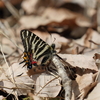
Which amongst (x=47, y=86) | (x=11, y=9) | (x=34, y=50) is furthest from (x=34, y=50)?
(x=11, y=9)

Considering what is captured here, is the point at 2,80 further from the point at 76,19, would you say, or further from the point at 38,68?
the point at 76,19

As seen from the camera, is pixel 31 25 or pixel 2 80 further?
pixel 31 25

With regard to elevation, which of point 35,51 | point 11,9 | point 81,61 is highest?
point 11,9

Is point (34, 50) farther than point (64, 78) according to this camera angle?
Yes

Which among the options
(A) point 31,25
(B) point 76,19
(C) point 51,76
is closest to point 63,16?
(B) point 76,19

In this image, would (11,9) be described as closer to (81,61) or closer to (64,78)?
(81,61)

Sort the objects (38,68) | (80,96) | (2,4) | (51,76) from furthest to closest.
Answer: (2,4)
(38,68)
(51,76)
(80,96)
